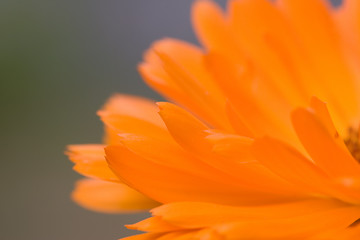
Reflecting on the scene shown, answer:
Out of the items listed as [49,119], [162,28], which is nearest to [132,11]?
[162,28]

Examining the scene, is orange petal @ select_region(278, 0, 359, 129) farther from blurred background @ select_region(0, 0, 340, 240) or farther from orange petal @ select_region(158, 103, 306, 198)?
blurred background @ select_region(0, 0, 340, 240)

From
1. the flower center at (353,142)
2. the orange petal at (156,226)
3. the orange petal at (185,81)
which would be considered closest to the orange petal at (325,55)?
the flower center at (353,142)

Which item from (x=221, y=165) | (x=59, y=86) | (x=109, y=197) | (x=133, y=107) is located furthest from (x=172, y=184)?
(x=59, y=86)

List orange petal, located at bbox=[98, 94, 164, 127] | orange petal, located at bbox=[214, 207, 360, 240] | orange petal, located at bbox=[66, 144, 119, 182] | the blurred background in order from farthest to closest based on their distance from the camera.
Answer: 1. the blurred background
2. orange petal, located at bbox=[98, 94, 164, 127]
3. orange petal, located at bbox=[66, 144, 119, 182]
4. orange petal, located at bbox=[214, 207, 360, 240]

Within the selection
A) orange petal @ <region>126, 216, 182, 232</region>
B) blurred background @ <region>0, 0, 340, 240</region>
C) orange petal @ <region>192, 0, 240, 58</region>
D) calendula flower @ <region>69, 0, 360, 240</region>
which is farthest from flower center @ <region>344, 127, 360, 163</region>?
blurred background @ <region>0, 0, 340, 240</region>

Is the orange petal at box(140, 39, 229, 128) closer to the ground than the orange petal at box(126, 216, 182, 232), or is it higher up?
higher up
